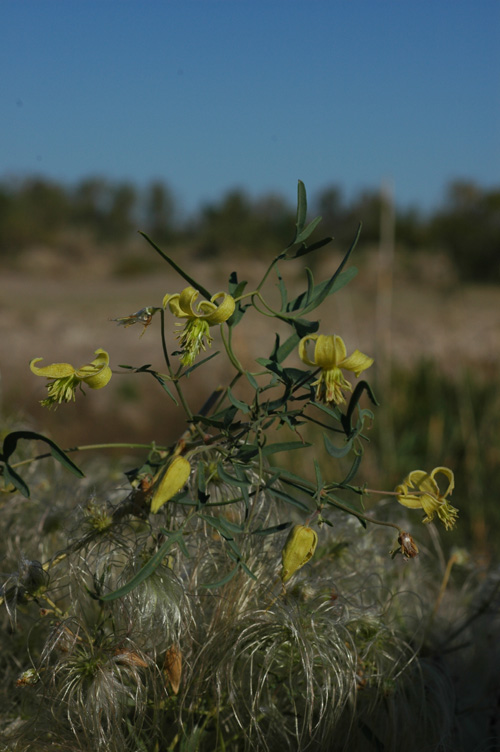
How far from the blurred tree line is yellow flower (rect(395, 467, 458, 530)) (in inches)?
331

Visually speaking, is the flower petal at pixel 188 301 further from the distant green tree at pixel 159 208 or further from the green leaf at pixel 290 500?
the distant green tree at pixel 159 208

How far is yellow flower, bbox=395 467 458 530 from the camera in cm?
72

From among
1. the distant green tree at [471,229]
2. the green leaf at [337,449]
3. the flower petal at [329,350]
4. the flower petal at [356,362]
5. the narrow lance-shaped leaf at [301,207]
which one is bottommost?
the distant green tree at [471,229]

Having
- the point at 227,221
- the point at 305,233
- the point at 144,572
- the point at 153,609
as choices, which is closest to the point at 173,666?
the point at 153,609

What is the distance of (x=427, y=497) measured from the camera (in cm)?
72

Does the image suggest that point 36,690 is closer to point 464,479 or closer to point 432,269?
point 464,479

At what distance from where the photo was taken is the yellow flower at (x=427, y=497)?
716 millimetres

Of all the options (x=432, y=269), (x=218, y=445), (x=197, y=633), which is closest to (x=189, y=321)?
(x=218, y=445)

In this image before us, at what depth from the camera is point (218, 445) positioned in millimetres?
709

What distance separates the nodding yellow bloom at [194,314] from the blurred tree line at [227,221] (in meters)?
8.51

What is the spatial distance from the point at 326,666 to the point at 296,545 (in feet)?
0.72

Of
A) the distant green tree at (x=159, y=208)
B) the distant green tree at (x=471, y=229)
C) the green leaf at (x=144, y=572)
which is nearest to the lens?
the green leaf at (x=144, y=572)

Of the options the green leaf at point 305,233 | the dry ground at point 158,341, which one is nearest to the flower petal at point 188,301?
the green leaf at point 305,233

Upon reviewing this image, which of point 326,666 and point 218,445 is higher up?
point 218,445
